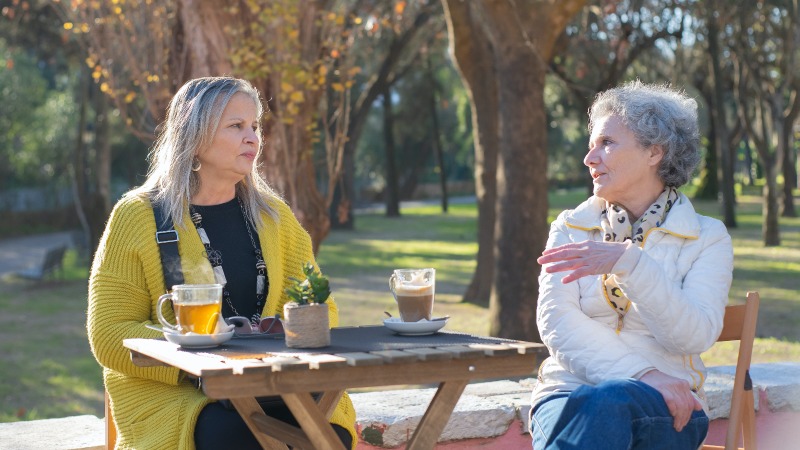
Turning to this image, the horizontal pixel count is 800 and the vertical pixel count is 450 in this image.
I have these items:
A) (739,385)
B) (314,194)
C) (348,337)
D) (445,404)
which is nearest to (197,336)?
(348,337)

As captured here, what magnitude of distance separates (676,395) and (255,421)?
49.5 inches

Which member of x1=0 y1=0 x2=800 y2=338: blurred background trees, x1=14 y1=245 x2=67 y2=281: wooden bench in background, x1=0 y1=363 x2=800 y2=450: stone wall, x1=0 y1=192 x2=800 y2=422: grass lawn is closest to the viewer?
x1=0 y1=363 x2=800 y2=450: stone wall

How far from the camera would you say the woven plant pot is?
9.66ft

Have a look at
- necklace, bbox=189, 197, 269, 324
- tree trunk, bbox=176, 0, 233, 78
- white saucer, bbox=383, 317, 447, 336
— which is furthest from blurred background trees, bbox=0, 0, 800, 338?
white saucer, bbox=383, 317, 447, 336

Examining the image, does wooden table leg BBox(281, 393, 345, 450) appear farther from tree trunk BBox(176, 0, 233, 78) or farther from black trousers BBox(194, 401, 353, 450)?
tree trunk BBox(176, 0, 233, 78)

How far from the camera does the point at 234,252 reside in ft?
12.7

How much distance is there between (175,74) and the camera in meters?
8.09

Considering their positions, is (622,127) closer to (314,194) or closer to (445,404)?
(445,404)

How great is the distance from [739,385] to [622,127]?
0.96 meters

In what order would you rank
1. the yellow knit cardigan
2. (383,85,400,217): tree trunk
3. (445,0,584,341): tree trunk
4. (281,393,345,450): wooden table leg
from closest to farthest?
1. (281,393,345,450): wooden table leg
2. the yellow knit cardigan
3. (445,0,584,341): tree trunk
4. (383,85,400,217): tree trunk

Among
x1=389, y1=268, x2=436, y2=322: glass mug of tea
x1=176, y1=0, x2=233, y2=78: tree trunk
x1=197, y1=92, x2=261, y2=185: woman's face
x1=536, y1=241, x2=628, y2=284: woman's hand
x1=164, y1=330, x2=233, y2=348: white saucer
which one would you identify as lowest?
x1=164, y1=330, x2=233, y2=348: white saucer

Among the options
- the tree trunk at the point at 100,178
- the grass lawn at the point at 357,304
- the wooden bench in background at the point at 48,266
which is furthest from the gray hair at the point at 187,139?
the tree trunk at the point at 100,178

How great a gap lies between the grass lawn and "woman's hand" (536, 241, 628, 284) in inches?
262

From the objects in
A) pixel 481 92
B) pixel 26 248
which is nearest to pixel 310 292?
pixel 481 92
